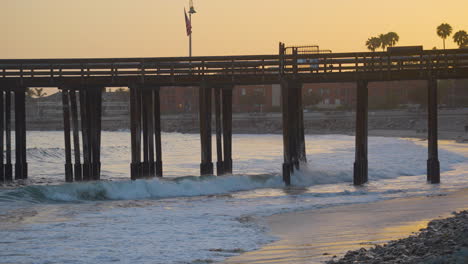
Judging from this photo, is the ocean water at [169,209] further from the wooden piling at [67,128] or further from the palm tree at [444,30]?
the palm tree at [444,30]

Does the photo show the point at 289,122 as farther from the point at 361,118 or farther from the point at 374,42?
the point at 374,42

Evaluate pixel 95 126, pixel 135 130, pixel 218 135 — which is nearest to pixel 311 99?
pixel 218 135

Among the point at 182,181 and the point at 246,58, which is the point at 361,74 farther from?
the point at 182,181

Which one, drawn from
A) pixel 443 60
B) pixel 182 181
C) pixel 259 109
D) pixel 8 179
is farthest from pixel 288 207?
pixel 259 109

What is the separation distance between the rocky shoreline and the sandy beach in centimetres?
84

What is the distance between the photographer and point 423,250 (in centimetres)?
1505

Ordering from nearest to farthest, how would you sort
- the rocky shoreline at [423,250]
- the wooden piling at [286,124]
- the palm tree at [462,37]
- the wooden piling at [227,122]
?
the rocky shoreline at [423,250] < the wooden piling at [286,124] < the wooden piling at [227,122] < the palm tree at [462,37]

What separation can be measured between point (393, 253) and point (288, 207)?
10.1m

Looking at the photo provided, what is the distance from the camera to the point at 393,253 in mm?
15203

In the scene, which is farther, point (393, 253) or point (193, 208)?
point (193, 208)

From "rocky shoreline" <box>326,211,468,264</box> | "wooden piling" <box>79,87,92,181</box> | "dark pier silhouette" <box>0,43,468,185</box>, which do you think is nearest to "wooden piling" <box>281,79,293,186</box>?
"dark pier silhouette" <box>0,43,468,185</box>

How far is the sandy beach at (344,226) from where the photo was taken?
16953mm

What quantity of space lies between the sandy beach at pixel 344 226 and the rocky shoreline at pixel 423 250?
84cm

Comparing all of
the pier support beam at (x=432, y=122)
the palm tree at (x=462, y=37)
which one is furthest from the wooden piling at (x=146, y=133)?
the palm tree at (x=462, y=37)
